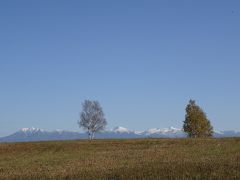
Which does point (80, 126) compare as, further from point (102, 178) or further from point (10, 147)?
point (102, 178)

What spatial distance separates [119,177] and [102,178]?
0.96 meters

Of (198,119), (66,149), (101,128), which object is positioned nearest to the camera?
(66,149)

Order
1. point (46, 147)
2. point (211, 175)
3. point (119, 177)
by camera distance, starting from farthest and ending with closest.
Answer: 1. point (46, 147)
2. point (119, 177)
3. point (211, 175)

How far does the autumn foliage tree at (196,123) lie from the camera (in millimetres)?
116125

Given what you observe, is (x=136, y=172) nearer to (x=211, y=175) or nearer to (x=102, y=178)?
(x=102, y=178)

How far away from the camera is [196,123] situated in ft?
382

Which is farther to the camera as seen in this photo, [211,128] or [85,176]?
[211,128]

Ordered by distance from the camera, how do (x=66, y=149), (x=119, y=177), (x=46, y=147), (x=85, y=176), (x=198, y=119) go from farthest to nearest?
(x=198, y=119) < (x=46, y=147) < (x=66, y=149) < (x=85, y=176) < (x=119, y=177)

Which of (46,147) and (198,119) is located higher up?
(198,119)

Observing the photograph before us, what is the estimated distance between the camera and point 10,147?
240ft

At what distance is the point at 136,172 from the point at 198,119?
300ft

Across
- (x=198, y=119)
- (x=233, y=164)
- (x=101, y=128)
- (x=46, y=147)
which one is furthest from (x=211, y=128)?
(x=233, y=164)

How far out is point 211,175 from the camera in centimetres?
2327

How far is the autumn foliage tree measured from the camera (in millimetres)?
116125
